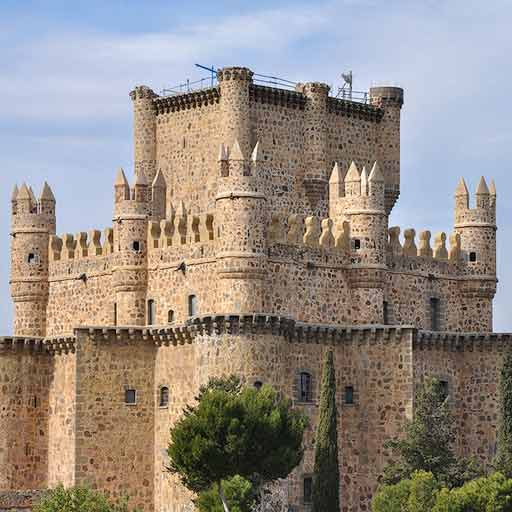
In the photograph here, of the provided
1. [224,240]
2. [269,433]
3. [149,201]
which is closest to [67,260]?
[149,201]

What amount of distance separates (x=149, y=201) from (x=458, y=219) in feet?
41.3

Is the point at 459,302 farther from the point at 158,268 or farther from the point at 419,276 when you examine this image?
the point at 158,268

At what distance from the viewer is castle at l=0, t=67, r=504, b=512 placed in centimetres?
7712

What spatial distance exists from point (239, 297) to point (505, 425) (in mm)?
11143

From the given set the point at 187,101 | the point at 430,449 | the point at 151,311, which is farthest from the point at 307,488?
the point at 187,101

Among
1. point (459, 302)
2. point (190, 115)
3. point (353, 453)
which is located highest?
point (190, 115)

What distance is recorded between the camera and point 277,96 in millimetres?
83938

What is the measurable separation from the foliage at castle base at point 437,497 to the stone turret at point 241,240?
8232mm

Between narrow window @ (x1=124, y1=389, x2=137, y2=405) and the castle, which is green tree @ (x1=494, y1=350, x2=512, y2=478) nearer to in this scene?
the castle

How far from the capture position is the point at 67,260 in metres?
85.0

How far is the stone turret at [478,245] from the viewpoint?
277 feet

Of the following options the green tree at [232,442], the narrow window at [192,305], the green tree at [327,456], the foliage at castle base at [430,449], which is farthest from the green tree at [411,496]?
the narrow window at [192,305]

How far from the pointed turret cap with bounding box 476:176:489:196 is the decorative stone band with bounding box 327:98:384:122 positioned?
5.34m

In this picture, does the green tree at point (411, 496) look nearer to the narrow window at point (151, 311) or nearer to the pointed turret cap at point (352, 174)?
the narrow window at point (151, 311)
